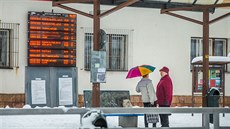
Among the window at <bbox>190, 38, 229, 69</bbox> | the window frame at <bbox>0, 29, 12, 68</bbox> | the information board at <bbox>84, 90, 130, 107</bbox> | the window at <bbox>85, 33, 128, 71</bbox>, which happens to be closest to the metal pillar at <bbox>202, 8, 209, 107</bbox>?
the information board at <bbox>84, 90, 130, 107</bbox>

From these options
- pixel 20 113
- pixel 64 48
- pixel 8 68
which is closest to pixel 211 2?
pixel 64 48

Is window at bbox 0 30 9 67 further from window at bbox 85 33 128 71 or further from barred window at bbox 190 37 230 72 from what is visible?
barred window at bbox 190 37 230 72

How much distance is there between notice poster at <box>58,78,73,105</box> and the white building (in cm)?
56

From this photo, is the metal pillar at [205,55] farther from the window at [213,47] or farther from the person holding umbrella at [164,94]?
the window at [213,47]

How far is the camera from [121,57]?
19781mm

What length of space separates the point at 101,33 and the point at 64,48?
528cm

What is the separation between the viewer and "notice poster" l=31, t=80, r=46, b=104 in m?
18.0

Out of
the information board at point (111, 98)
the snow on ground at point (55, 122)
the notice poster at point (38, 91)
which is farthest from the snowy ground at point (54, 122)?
the notice poster at point (38, 91)

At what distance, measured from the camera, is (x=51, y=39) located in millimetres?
18109

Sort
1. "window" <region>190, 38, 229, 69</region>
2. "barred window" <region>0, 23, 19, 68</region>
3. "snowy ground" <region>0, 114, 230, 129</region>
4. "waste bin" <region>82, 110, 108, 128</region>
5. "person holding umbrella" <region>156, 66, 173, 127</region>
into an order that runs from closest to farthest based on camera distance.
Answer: "waste bin" <region>82, 110, 108, 128</region> < "person holding umbrella" <region>156, 66, 173, 127</region> < "snowy ground" <region>0, 114, 230, 129</region> < "barred window" <region>0, 23, 19, 68</region> < "window" <region>190, 38, 229, 69</region>

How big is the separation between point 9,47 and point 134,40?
4.71 metres

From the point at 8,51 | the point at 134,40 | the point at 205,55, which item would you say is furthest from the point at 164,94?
the point at 8,51

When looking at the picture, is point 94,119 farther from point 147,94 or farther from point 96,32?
point 96,32

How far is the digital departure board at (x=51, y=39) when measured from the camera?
59.0ft
